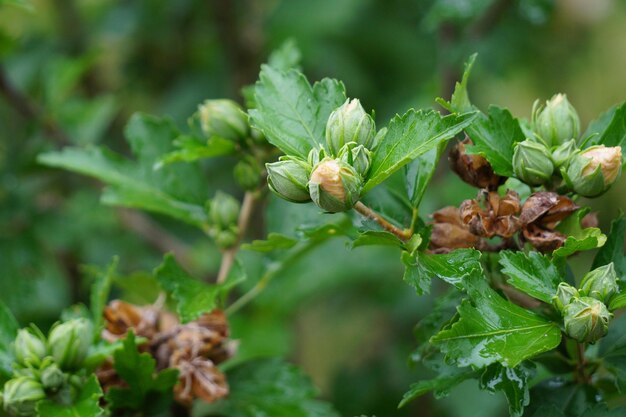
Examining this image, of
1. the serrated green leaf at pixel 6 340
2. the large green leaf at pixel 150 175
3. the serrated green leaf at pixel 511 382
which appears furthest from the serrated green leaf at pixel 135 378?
the serrated green leaf at pixel 511 382

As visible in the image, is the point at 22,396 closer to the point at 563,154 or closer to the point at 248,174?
the point at 248,174

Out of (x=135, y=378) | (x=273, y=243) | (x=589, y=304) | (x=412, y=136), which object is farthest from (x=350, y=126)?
(x=135, y=378)

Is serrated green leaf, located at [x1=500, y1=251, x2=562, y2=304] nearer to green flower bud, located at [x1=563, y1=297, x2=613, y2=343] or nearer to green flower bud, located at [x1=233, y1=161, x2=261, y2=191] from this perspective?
green flower bud, located at [x1=563, y1=297, x2=613, y2=343]

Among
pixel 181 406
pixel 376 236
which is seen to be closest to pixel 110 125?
pixel 181 406

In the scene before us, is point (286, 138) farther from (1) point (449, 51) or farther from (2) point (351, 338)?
(2) point (351, 338)

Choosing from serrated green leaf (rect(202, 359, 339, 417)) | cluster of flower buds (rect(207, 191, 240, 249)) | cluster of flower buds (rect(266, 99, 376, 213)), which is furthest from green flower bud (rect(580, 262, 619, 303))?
cluster of flower buds (rect(207, 191, 240, 249))

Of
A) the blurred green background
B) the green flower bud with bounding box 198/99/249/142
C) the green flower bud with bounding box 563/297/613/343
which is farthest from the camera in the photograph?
the blurred green background

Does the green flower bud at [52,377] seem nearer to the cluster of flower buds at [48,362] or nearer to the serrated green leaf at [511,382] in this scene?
the cluster of flower buds at [48,362]
